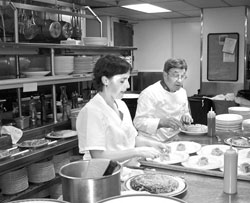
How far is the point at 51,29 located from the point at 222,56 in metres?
3.48

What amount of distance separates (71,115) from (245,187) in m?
2.56

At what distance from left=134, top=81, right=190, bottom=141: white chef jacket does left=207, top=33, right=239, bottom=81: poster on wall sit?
322 centimetres

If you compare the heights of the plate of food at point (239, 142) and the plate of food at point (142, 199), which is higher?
the plate of food at point (142, 199)

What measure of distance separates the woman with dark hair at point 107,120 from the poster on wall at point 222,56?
14.6ft

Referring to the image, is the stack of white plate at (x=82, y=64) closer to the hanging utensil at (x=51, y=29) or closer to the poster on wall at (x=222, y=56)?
the hanging utensil at (x=51, y=29)

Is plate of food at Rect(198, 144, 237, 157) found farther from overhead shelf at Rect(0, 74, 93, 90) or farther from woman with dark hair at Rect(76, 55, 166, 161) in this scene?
overhead shelf at Rect(0, 74, 93, 90)

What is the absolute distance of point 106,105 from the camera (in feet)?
7.23

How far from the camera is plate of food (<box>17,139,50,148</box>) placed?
312 centimetres

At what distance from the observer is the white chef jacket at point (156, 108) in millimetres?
3043

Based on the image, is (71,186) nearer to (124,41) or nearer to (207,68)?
(207,68)

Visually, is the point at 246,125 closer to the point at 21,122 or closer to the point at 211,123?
the point at 211,123

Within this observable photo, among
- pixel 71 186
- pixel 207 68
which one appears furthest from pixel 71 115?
pixel 207 68

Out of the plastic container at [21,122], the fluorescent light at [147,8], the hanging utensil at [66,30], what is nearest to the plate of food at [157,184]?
the plastic container at [21,122]

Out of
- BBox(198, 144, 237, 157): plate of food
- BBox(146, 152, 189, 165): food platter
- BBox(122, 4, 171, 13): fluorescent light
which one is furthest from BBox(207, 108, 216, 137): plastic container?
BBox(122, 4, 171, 13): fluorescent light
